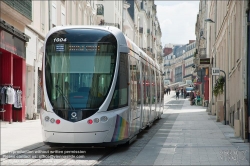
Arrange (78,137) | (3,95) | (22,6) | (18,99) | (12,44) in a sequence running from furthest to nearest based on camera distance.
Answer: (18,99), (22,6), (12,44), (3,95), (78,137)

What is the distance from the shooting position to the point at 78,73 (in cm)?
1266

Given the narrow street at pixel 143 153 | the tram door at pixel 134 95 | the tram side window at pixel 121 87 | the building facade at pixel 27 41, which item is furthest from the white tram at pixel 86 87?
the building facade at pixel 27 41

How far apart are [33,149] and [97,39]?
3271 mm

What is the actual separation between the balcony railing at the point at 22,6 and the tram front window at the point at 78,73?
32.3 feet

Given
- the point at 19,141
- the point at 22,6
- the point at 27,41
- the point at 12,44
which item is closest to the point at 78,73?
the point at 19,141

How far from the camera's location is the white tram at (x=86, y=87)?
12.4m

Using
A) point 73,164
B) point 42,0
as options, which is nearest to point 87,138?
point 73,164

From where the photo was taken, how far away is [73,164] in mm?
10680

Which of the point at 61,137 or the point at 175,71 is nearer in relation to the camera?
the point at 61,137

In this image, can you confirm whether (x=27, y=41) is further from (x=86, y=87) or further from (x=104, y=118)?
(x=104, y=118)

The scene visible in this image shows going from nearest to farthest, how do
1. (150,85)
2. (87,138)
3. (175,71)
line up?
1. (87,138)
2. (150,85)
3. (175,71)

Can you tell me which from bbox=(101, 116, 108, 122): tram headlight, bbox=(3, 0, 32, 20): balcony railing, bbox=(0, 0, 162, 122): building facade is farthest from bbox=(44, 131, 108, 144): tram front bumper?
bbox=(3, 0, 32, 20): balcony railing

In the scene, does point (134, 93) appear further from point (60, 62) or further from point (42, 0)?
point (42, 0)

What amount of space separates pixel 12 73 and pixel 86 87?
12.5 m
